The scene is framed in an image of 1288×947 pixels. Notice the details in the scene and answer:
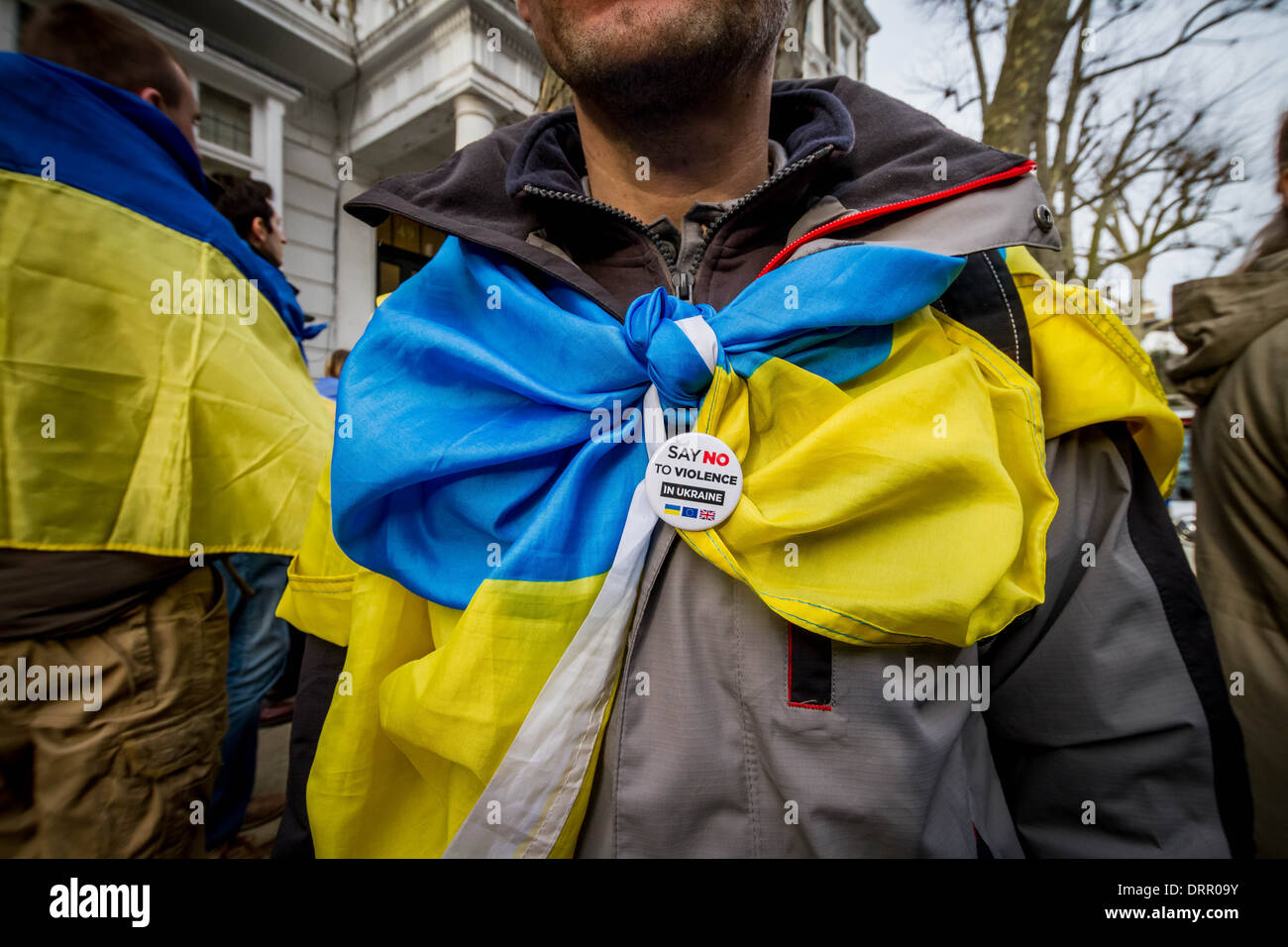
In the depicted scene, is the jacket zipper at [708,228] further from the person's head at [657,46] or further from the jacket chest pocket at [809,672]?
the jacket chest pocket at [809,672]

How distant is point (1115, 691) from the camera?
995 mm

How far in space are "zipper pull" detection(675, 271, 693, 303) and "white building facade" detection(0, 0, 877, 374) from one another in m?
5.86

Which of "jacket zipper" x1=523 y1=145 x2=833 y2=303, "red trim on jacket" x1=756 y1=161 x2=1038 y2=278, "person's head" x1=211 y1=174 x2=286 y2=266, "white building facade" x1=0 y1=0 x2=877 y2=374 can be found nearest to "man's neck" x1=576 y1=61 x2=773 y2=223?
"jacket zipper" x1=523 y1=145 x2=833 y2=303

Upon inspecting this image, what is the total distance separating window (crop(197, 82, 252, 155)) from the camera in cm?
645

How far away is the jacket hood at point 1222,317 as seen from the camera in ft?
5.51

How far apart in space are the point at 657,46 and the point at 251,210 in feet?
8.58

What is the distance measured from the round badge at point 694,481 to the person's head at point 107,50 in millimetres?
2093

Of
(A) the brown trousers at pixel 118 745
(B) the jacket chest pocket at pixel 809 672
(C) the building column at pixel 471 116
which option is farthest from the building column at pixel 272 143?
(B) the jacket chest pocket at pixel 809 672

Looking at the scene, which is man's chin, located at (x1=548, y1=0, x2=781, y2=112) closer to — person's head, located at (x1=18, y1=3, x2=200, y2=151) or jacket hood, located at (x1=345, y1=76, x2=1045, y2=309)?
jacket hood, located at (x1=345, y1=76, x2=1045, y2=309)

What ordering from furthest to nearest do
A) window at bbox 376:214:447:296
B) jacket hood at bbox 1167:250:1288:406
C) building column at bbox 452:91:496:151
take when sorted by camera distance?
window at bbox 376:214:447:296 < building column at bbox 452:91:496:151 < jacket hood at bbox 1167:250:1288:406

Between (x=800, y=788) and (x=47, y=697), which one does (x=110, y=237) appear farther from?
Answer: (x=800, y=788)

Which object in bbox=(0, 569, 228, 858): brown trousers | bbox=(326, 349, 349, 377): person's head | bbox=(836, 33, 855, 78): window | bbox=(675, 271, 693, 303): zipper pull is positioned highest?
bbox=(836, 33, 855, 78): window

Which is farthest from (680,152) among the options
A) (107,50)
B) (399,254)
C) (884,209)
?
(399,254)
